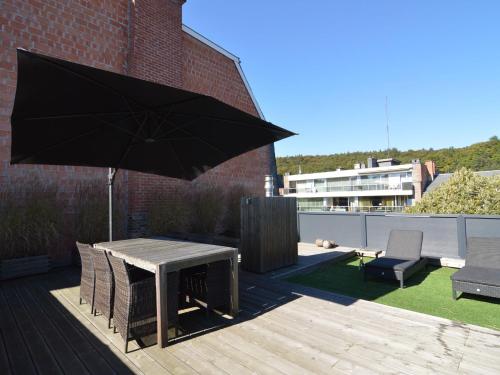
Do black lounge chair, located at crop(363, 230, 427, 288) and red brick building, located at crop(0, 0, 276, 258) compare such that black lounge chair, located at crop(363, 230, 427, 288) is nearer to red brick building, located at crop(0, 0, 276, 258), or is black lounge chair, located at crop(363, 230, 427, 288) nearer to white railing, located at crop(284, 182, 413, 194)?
red brick building, located at crop(0, 0, 276, 258)

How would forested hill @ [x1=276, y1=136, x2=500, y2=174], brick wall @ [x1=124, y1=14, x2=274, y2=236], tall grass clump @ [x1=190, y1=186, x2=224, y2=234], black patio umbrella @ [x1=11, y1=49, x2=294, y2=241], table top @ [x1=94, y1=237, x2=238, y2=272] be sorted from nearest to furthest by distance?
black patio umbrella @ [x1=11, y1=49, x2=294, y2=241], table top @ [x1=94, y1=237, x2=238, y2=272], brick wall @ [x1=124, y1=14, x2=274, y2=236], tall grass clump @ [x1=190, y1=186, x2=224, y2=234], forested hill @ [x1=276, y1=136, x2=500, y2=174]

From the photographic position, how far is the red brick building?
5711mm

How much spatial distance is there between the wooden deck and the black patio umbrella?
2.01 m

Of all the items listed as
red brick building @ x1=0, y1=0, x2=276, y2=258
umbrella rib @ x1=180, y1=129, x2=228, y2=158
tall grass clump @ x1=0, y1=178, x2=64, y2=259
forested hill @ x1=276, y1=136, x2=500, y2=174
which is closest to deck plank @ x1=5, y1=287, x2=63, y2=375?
tall grass clump @ x1=0, y1=178, x2=64, y2=259

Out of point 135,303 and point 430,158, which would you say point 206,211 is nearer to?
point 135,303

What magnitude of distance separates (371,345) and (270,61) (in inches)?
430

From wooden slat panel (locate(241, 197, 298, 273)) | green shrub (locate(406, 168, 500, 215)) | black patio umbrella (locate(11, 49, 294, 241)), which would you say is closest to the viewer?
black patio umbrella (locate(11, 49, 294, 241))

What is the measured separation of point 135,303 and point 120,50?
22.6ft

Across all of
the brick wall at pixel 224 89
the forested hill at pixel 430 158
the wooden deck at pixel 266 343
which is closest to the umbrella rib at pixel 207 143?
the wooden deck at pixel 266 343

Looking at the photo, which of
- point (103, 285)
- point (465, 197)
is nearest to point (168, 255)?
point (103, 285)

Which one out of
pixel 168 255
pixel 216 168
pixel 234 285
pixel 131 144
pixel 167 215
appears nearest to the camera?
pixel 168 255

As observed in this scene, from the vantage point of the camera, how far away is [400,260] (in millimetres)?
5289

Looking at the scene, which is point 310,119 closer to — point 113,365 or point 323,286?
point 323,286

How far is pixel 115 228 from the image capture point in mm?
6406
